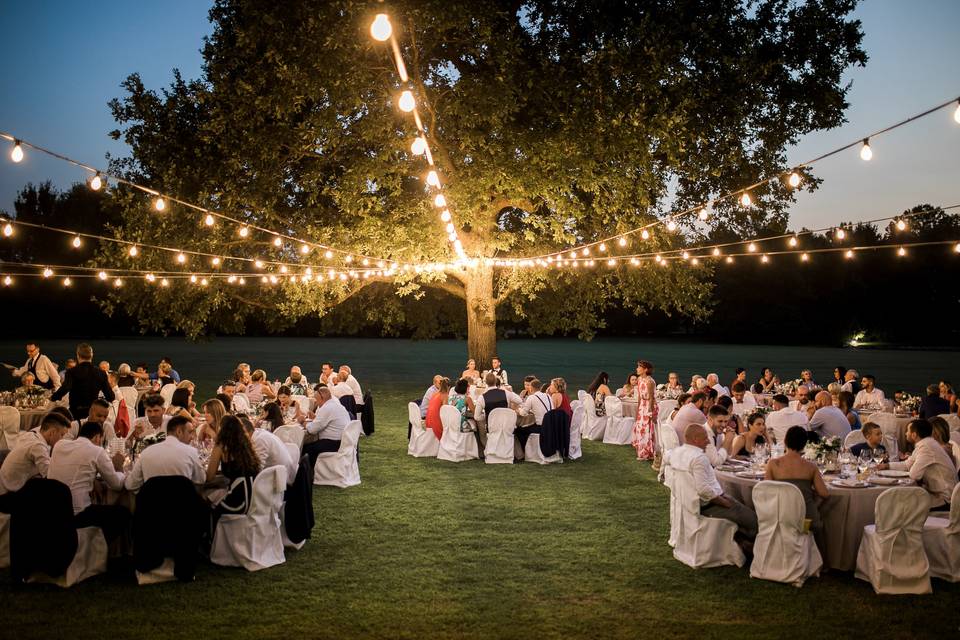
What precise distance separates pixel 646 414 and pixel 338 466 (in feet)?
16.1

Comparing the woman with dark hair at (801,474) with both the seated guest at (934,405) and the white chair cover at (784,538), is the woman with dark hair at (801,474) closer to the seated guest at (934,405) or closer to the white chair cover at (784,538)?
the white chair cover at (784,538)

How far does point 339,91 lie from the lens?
15.1 m

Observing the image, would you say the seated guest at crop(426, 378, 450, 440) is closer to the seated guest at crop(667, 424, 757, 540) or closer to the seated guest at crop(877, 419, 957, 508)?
the seated guest at crop(667, 424, 757, 540)

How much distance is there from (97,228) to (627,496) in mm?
44008

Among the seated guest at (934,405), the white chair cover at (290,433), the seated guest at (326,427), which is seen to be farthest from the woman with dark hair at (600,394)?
the white chair cover at (290,433)

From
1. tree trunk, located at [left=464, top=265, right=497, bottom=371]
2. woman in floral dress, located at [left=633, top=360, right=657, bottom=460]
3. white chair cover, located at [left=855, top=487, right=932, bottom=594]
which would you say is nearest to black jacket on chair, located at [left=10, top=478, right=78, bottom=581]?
white chair cover, located at [left=855, top=487, right=932, bottom=594]

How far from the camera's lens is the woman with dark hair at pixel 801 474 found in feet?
20.8

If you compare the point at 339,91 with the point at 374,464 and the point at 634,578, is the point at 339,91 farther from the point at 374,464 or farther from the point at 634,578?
the point at 634,578

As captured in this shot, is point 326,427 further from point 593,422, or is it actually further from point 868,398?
point 868,398

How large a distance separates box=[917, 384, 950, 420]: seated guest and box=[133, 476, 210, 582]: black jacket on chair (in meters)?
10.3

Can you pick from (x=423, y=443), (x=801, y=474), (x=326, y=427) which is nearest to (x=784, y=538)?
(x=801, y=474)

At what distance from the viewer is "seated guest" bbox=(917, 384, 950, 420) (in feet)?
37.6

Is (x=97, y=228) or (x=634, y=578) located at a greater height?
(x=97, y=228)

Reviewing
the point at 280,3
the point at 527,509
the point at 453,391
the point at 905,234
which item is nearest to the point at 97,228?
the point at 280,3
